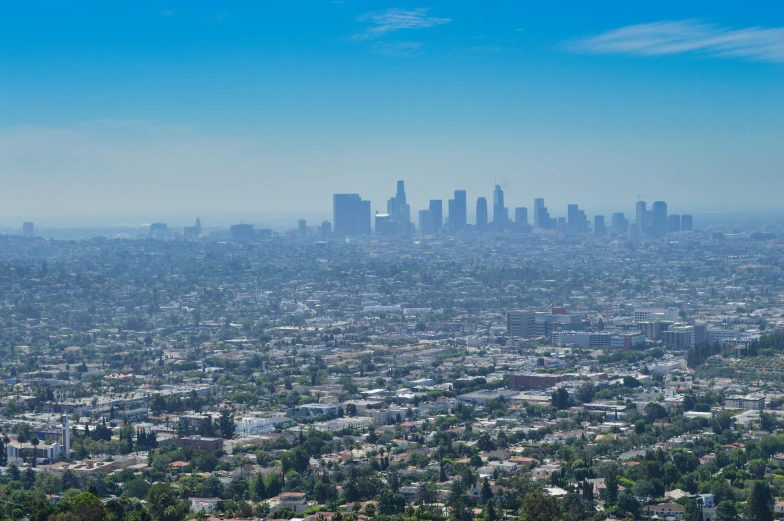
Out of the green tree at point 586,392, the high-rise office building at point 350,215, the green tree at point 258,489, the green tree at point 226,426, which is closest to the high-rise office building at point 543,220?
the high-rise office building at point 350,215

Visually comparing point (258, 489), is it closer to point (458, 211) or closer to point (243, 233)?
point (243, 233)

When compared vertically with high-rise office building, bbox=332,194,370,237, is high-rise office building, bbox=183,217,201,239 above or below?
below

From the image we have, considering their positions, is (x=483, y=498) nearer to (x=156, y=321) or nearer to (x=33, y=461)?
(x=33, y=461)

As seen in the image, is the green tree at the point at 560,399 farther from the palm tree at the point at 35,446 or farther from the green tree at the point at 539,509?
the green tree at the point at 539,509

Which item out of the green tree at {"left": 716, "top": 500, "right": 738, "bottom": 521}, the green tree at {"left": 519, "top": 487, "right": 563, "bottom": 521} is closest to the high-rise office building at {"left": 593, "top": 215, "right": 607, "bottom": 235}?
the green tree at {"left": 716, "top": 500, "right": 738, "bottom": 521}

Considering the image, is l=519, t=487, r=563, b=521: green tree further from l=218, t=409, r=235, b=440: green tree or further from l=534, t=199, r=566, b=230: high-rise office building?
l=534, t=199, r=566, b=230: high-rise office building

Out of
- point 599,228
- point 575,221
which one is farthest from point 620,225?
point 575,221
